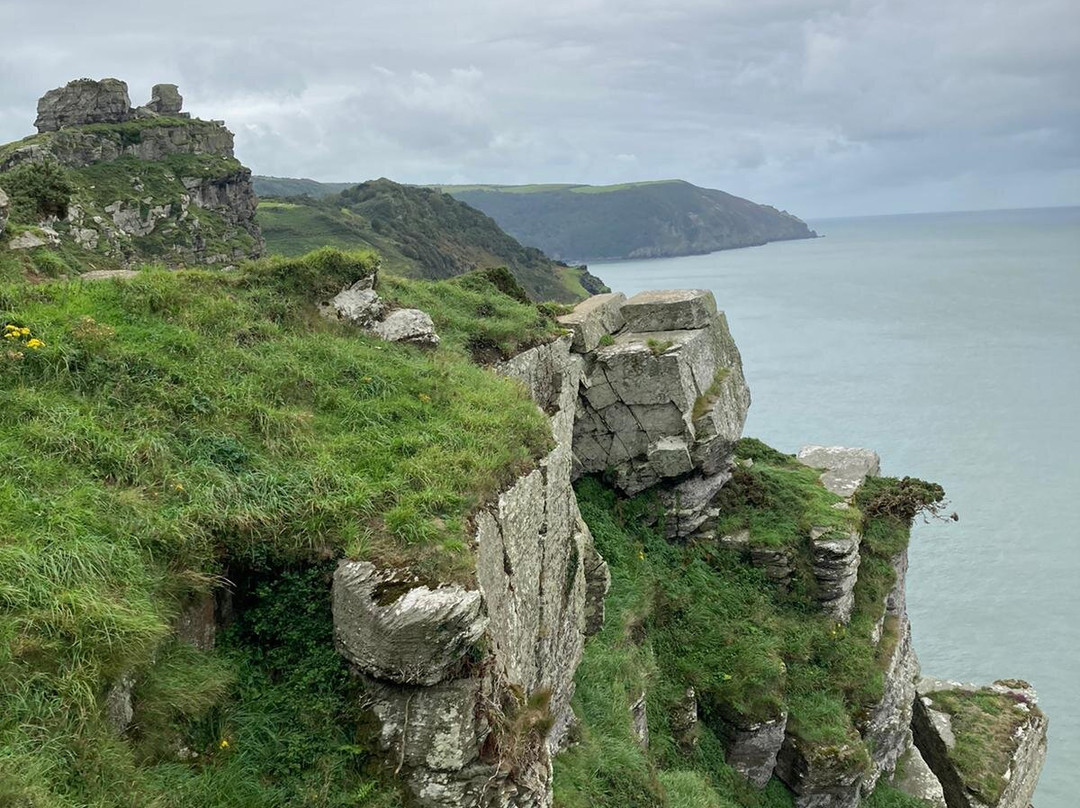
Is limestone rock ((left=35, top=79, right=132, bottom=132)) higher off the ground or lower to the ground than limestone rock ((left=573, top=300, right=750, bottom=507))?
higher

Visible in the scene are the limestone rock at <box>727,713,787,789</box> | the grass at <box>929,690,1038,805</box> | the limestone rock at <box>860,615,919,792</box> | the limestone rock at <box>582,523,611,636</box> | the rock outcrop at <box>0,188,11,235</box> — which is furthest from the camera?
the grass at <box>929,690,1038,805</box>

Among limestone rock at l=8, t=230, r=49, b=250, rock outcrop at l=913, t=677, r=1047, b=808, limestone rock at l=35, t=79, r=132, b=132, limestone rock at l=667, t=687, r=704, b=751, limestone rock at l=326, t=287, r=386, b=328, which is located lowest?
rock outcrop at l=913, t=677, r=1047, b=808

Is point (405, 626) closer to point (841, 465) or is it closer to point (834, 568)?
point (834, 568)

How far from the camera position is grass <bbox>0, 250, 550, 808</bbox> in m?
5.41

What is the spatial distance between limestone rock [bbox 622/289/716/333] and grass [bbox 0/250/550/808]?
973 cm

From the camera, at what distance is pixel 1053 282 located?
137m

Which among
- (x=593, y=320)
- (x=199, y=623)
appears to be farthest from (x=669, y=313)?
(x=199, y=623)

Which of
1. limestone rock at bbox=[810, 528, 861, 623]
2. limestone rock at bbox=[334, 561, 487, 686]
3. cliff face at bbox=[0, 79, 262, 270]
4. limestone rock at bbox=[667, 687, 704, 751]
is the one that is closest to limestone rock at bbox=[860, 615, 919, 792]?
limestone rock at bbox=[810, 528, 861, 623]

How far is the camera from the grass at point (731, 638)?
1529cm

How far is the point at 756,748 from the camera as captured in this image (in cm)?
1662

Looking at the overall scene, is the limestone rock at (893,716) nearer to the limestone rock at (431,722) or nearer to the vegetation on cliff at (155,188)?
the limestone rock at (431,722)

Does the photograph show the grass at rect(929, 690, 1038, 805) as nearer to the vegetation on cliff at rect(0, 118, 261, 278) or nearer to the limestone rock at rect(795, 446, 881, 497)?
the limestone rock at rect(795, 446, 881, 497)

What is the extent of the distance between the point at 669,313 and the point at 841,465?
8178mm

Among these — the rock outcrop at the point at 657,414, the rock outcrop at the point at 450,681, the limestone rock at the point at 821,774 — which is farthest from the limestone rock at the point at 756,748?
the rock outcrop at the point at 450,681
